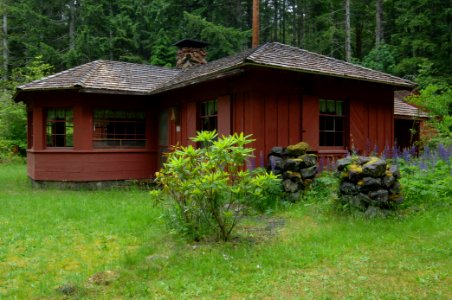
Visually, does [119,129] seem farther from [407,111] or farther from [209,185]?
[407,111]

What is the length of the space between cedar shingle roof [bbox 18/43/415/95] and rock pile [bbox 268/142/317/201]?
1.75m

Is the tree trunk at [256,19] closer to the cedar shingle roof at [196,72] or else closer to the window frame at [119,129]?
the cedar shingle roof at [196,72]

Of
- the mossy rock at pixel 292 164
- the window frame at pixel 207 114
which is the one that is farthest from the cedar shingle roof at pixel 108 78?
the mossy rock at pixel 292 164

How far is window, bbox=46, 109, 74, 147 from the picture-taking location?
484 inches

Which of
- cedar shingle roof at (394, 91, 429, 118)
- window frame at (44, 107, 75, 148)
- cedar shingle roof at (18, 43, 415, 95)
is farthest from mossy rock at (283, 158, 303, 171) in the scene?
cedar shingle roof at (394, 91, 429, 118)

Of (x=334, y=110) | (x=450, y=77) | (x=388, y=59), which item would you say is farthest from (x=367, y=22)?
(x=334, y=110)

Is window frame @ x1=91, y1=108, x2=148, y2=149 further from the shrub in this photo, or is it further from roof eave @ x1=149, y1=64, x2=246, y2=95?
the shrub

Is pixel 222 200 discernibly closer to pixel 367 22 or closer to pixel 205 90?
pixel 205 90

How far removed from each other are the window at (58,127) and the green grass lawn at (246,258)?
5.57 meters

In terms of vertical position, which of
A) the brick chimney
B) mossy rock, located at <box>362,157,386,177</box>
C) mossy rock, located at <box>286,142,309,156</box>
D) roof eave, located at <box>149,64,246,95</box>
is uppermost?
the brick chimney

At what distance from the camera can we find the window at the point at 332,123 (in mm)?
10133

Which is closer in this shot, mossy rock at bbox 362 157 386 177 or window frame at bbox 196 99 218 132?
mossy rock at bbox 362 157 386 177

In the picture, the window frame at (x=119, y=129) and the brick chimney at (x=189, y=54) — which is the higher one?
the brick chimney at (x=189, y=54)

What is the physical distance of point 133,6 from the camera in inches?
1097
